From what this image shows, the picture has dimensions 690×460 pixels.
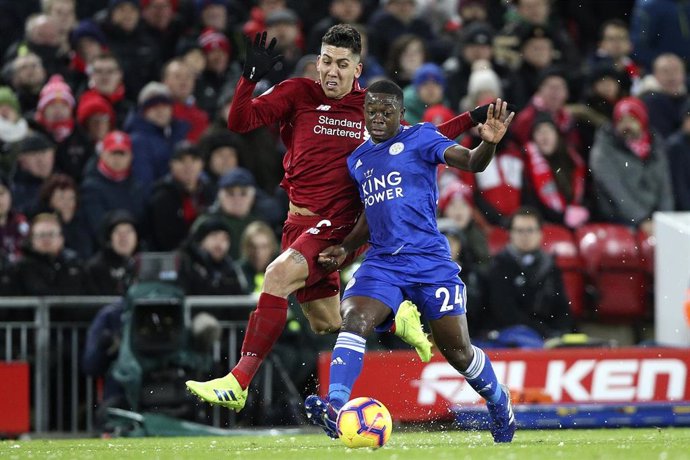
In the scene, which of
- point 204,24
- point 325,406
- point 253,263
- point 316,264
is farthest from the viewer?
point 204,24

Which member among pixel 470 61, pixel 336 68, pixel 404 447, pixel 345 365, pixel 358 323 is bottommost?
pixel 404 447

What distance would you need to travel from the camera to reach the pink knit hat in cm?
1611

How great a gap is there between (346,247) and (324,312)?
760 mm

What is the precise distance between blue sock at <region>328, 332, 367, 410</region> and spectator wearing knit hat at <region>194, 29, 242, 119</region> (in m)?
8.25

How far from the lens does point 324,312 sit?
10.8 metres

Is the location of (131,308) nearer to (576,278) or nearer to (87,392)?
(87,392)

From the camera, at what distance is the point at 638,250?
1611 cm

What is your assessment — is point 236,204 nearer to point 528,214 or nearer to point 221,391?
point 528,214

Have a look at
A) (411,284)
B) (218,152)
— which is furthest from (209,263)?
(411,284)

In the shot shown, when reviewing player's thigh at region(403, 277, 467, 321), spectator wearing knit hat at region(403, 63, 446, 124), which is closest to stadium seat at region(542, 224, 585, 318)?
spectator wearing knit hat at region(403, 63, 446, 124)

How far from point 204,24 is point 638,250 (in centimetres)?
585

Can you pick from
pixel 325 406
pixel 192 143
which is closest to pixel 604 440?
pixel 325 406

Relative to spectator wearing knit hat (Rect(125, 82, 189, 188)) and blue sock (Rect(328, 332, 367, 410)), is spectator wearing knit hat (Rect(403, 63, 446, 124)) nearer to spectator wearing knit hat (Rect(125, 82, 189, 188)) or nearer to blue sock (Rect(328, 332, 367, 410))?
spectator wearing knit hat (Rect(125, 82, 189, 188))

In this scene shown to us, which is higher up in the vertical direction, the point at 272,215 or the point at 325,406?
the point at 272,215
